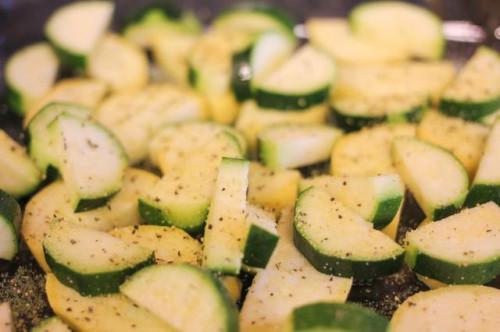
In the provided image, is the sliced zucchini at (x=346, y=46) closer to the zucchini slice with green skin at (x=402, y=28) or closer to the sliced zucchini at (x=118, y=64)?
the zucchini slice with green skin at (x=402, y=28)

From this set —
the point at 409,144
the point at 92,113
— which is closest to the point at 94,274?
the point at 92,113

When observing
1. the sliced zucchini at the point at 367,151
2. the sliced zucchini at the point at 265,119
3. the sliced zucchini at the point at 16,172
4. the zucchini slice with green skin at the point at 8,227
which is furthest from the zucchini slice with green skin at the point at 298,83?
the zucchini slice with green skin at the point at 8,227

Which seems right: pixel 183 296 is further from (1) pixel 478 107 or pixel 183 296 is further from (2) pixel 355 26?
(2) pixel 355 26

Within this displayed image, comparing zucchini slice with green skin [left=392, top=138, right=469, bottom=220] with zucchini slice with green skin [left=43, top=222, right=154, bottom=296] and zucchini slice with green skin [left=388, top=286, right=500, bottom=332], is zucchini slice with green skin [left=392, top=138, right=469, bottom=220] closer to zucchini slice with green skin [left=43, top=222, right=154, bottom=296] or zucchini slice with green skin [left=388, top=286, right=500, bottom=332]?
zucchini slice with green skin [left=388, top=286, right=500, bottom=332]

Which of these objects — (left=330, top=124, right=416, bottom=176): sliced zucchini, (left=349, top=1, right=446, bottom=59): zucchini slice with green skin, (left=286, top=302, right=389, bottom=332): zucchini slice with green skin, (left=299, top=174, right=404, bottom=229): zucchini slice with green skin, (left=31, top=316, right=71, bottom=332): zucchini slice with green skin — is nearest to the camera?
(left=286, top=302, right=389, bottom=332): zucchini slice with green skin

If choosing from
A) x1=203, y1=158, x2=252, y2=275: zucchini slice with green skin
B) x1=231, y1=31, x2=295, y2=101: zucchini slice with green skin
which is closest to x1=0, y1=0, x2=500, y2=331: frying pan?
x1=231, y1=31, x2=295, y2=101: zucchini slice with green skin

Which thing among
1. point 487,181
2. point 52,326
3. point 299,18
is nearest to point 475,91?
point 487,181

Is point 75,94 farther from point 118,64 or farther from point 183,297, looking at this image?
point 183,297
